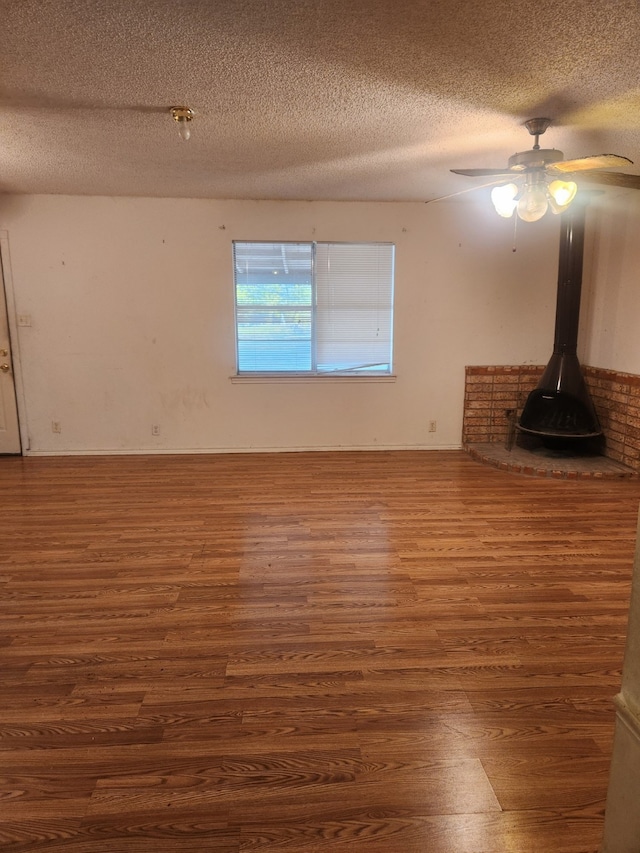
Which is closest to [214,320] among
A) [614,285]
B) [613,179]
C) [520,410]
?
[520,410]

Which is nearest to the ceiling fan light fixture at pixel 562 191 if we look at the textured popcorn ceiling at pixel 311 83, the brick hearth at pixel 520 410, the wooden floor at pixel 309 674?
the textured popcorn ceiling at pixel 311 83

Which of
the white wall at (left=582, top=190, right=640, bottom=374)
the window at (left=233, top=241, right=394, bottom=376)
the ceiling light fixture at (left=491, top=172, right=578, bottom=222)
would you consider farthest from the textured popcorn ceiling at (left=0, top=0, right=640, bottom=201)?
the window at (left=233, top=241, right=394, bottom=376)

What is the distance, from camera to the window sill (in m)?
5.18

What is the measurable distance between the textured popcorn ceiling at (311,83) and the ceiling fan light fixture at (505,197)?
0.32 meters

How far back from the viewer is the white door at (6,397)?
493 centimetres

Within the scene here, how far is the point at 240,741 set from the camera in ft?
5.54

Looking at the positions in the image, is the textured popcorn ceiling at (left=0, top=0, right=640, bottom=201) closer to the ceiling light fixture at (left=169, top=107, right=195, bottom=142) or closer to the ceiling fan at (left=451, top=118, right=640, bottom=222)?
the ceiling light fixture at (left=169, top=107, right=195, bottom=142)

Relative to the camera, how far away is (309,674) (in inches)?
79.2

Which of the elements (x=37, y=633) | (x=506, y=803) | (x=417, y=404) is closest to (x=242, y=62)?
(x=37, y=633)

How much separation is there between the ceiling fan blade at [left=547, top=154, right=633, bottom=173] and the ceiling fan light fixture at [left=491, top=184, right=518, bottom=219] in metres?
0.24

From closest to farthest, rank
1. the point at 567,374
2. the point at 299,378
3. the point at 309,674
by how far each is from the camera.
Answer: the point at 309,674, the point at 567,374, the point at 299,378

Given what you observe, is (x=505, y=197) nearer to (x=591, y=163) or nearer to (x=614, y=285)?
(x=591, y=163)

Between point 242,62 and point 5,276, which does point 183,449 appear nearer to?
point 5,276

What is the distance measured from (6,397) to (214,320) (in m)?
2.13
